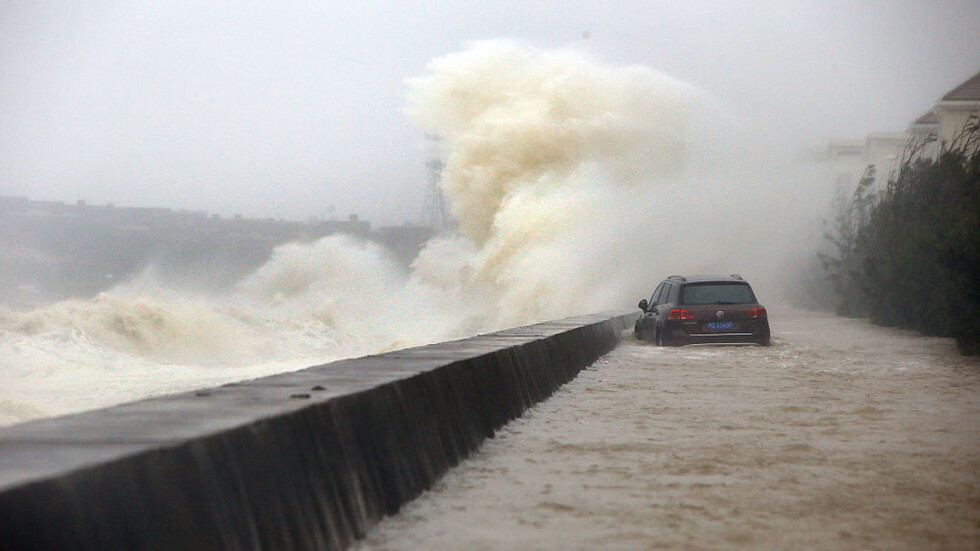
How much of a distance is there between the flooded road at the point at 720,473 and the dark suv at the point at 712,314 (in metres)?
7.85

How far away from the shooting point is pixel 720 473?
341 inches

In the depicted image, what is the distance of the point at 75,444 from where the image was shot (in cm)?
470

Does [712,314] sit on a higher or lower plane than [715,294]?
lower

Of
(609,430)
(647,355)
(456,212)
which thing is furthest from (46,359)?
(609,430)

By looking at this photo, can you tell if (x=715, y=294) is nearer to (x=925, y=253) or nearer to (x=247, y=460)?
(x=925, y=253)

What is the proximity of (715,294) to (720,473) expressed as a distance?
16.7 m

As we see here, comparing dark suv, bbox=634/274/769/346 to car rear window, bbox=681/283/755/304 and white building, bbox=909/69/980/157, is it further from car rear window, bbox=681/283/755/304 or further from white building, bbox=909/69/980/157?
white building, bbox=909/69/980/157

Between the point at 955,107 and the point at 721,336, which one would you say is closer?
the point at 721,336

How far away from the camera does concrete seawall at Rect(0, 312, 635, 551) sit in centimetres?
390

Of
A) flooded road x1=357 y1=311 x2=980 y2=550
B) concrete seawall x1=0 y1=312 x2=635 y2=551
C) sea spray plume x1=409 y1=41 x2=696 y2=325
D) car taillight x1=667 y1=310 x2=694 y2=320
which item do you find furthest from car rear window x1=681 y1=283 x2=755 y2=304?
sea spray plume x1=409 y1=41 x2=696 y2=325

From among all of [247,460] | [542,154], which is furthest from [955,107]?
[247,460]

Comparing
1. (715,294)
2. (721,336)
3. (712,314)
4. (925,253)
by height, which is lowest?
(721,336)

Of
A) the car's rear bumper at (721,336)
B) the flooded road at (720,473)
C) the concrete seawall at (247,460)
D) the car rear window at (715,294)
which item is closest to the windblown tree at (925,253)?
the car's rear bumper at (721,336)

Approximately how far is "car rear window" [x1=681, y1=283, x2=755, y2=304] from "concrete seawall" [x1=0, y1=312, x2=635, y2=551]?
A: 605 inches
